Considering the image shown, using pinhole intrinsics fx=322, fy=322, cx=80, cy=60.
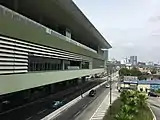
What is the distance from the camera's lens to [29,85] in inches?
1236

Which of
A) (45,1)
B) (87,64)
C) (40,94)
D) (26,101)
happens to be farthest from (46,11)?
(87,64)

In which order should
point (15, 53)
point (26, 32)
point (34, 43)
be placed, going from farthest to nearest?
point (34, 43), point (26, 32), point (15, 53)

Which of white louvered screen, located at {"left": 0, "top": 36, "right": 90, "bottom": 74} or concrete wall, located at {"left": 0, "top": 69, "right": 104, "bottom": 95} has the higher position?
white louvered screen, located at {"left": 0, "top": 36, "right": 90, "bottom": 74}

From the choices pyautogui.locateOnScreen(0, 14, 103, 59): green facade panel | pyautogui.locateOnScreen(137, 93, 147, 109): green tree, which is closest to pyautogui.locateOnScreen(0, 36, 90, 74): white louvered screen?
pyautogui.locateOnScreen(0, 14, 103, 59): green facade panel

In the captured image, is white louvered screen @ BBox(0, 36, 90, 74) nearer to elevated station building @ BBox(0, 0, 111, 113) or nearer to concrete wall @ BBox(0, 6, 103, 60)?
elevated station building @ BBox(0, 0, 111, 113)

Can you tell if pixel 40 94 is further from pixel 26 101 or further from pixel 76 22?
pixel 76 22

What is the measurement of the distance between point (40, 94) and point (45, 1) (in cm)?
2249

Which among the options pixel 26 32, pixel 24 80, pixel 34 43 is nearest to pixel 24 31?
pixel 26 32

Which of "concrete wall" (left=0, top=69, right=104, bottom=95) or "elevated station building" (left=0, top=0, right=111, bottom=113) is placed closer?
"concrete wall" (left=0, top=69, right=104, bottom=95)

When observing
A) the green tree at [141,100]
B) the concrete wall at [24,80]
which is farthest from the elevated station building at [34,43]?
the green tree at [141,100]

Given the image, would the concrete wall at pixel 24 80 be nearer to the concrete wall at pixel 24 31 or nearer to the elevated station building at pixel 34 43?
the elevated station building at pixel 34 43

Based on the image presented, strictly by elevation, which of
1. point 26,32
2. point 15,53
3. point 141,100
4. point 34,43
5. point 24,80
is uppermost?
point 26,32

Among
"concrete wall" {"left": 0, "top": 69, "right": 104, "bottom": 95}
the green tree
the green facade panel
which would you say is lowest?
the green tree

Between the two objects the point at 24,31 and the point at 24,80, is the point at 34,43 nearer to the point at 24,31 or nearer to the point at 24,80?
the point at 24,31
